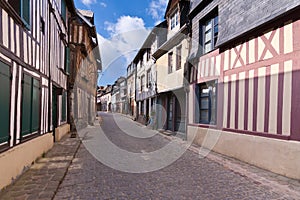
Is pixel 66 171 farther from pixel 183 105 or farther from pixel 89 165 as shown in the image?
pixel 183 105

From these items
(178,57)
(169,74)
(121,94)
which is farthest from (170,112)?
(121,94)

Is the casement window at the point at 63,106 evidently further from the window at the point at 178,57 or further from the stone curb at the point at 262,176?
the stone curb at the point at 262,176

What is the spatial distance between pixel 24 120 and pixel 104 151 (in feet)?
9.51

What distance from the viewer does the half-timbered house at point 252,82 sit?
475 cm

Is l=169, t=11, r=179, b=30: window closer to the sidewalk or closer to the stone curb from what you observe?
the stone curb

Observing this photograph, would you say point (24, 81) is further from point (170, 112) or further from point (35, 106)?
point (170, 112)

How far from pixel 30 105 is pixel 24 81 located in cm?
74

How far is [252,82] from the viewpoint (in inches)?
231

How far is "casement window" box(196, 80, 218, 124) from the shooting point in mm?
7848

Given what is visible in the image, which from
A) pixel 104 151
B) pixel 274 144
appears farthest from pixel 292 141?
pixel 104 151

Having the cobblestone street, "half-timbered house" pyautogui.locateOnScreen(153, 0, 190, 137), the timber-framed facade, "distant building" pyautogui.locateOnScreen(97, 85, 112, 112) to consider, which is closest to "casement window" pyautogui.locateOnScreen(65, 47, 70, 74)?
the timber-framed facade

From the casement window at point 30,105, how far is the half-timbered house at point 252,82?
5208 mm

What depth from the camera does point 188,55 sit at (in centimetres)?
981

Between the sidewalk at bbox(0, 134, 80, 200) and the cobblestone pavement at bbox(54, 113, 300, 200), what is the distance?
0.15 m
